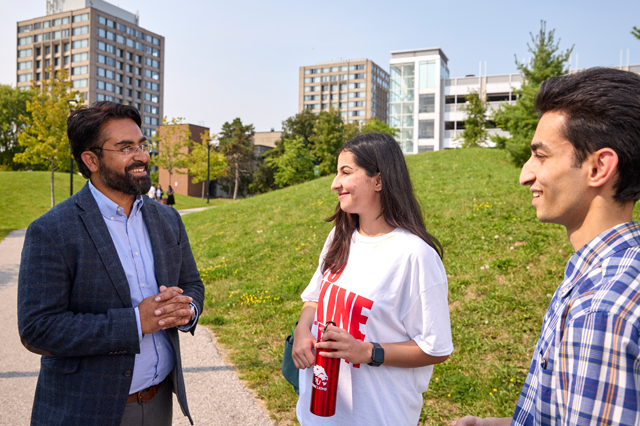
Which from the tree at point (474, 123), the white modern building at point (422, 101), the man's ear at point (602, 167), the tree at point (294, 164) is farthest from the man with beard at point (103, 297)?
the white modern building at point (422, 101)

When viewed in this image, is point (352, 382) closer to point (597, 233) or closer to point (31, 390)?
point (597, 233)

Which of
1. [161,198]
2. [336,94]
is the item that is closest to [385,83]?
[336,94]

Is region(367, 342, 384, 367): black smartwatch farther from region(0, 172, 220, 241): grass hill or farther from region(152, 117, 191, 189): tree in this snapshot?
region(152, 117, 191, 189): tree

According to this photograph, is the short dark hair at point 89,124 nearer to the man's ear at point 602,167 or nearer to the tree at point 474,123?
the man's ear at point 602,167

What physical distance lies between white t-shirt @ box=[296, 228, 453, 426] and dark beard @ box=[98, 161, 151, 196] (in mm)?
1393

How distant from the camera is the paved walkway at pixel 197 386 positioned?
13.4 feet

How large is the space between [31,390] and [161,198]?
2630cm

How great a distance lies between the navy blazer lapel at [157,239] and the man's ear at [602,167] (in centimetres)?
222

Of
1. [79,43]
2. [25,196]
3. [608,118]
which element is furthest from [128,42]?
[608,118]

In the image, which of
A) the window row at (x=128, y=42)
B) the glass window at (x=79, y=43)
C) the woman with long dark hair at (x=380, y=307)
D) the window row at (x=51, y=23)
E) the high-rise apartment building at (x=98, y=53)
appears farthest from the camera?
the window row at (x=128, y=42)

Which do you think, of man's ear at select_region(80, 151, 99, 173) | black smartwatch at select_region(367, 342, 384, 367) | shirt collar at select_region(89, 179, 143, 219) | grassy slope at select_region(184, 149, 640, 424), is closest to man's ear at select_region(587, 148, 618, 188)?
black smartwatch at select_region(367, 342, 384, 367)

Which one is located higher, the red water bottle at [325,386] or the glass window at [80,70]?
the glass window at [80,70]

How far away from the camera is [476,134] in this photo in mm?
33344

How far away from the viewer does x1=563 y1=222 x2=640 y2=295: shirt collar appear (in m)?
1.20
